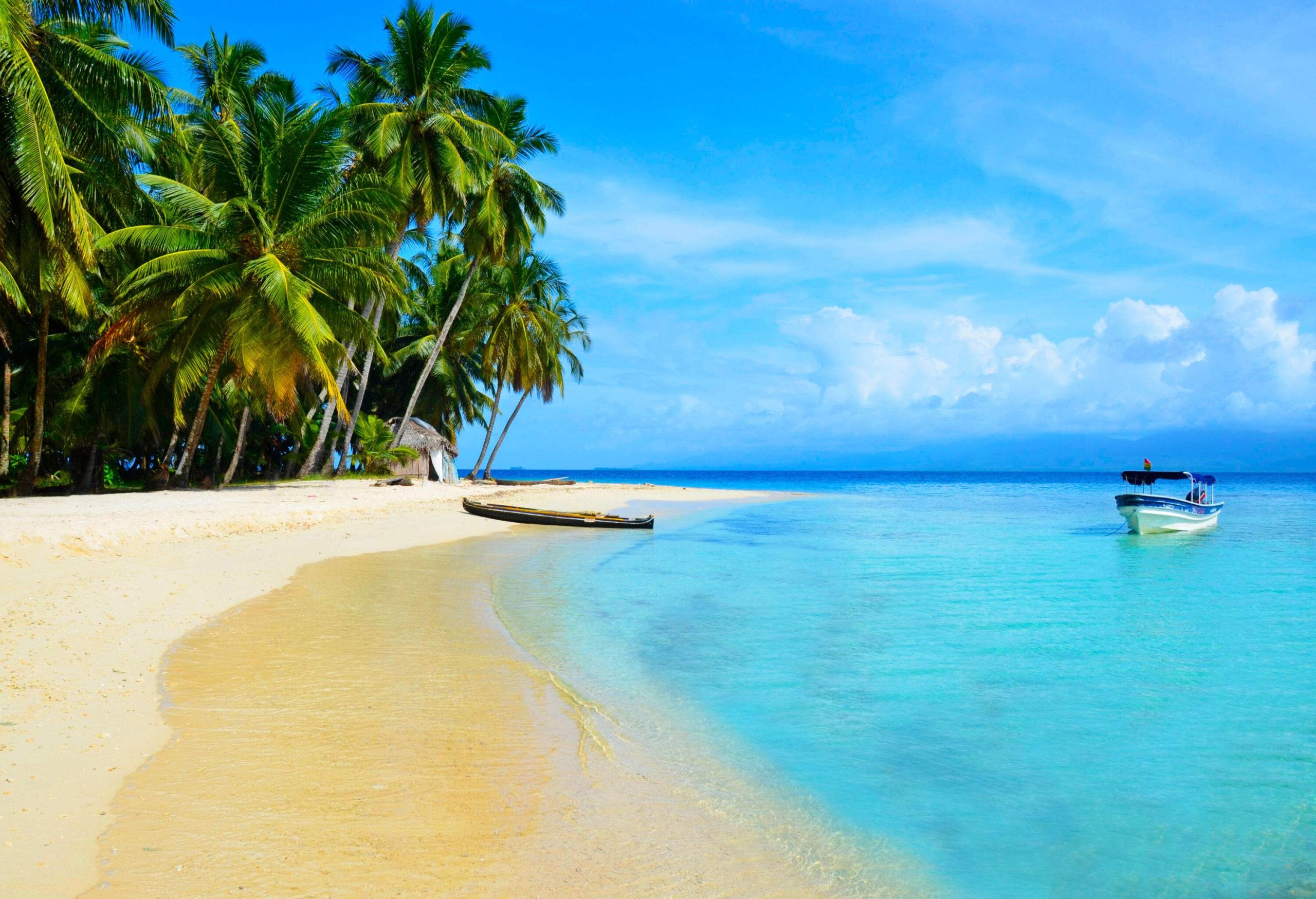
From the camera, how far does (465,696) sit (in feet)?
18.2

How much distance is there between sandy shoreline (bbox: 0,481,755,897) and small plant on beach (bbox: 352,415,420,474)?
9.12m

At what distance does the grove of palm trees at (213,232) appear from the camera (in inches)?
535

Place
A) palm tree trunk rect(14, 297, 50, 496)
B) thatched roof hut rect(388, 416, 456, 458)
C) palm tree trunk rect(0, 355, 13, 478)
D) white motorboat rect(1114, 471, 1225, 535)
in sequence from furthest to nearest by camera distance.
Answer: thatched roof hut rect(388, 416, 456, 458), white motorboat rect(1114, 471, 1225, 535), palm tree trunk rect(0, 355, 13, 478), palm tree trunk rect(14, 297, 50, 496)

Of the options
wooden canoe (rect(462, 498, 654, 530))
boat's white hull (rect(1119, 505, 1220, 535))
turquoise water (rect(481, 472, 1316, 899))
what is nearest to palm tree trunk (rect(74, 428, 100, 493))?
wooden canoe (rect(462, 498, 654, 530))

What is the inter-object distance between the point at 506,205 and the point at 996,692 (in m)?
24.1

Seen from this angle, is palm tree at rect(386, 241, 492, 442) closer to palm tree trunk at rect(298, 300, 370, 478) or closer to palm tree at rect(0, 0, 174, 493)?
palm tree trunk at rect(298, 300, 370, 478)

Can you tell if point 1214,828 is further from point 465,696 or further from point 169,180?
point 169,180

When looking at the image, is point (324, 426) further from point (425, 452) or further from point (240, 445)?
point (425, 452)

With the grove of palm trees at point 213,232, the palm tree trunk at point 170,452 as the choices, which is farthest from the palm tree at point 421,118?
the palm tree trunk at point 170,452

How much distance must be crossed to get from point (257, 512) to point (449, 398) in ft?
70.4

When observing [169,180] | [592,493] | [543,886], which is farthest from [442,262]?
[543,886]

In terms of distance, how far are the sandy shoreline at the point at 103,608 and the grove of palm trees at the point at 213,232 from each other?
3.39 metres

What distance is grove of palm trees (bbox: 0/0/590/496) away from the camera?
1359 cm

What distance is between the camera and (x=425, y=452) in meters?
30.4
